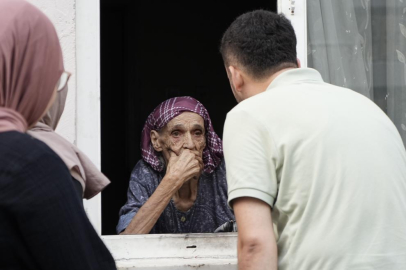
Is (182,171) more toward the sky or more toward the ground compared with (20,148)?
more toward the ground

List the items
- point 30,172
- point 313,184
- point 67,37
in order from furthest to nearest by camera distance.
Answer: point 67,37 → point 313,184 → point 30,172

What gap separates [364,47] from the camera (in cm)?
353

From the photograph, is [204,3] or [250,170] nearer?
[250,170]

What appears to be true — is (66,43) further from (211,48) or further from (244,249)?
(211,48)

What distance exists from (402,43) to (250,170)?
1652 mm

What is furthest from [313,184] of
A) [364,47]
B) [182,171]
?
[182,171]

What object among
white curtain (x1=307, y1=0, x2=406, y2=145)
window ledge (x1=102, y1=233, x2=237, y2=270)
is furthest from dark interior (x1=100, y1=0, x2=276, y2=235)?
window ledge (x1=102, y1=233, x2=237, y2=270)

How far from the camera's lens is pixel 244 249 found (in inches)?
84.7

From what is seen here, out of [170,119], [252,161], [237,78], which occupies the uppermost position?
[237,78]

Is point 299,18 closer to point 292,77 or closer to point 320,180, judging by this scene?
point 292,77

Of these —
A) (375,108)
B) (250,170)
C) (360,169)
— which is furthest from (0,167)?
(375,108)

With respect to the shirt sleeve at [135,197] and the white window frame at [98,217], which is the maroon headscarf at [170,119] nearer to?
the shirt sleeve at [135,197]

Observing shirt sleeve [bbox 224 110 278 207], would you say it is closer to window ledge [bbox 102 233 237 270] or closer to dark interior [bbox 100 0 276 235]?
window ledge [bbox 102 233 237 270]

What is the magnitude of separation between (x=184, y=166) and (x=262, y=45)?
1.44 m
